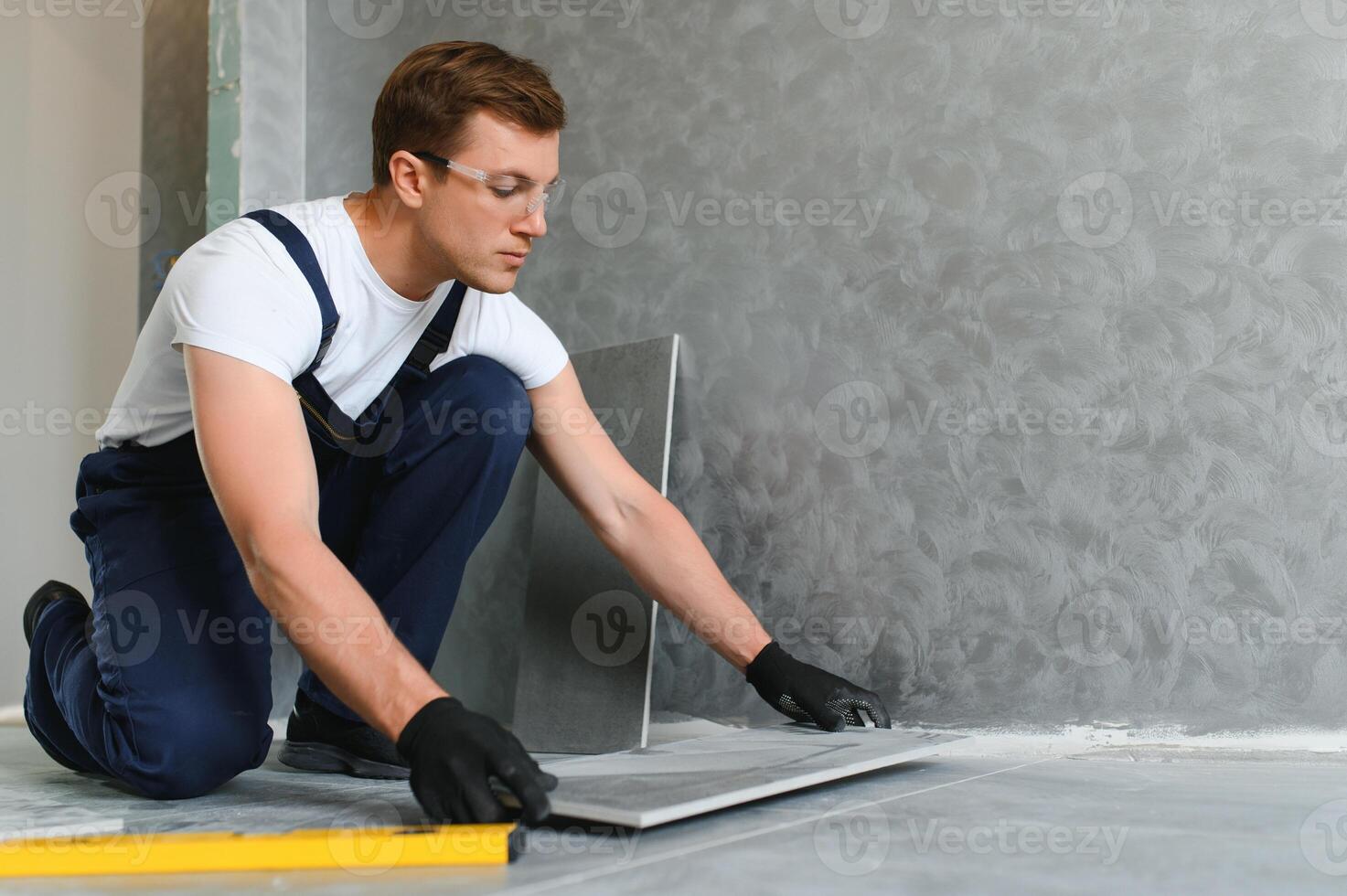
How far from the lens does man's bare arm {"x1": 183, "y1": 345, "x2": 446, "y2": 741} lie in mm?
1275

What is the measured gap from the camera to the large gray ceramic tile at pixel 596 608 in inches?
81.1

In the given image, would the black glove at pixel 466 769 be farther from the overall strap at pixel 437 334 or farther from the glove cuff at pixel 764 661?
the overall strap at pixel 437 334

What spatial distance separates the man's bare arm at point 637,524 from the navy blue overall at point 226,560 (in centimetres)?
7

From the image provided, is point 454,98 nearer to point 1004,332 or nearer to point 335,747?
point 1004,332

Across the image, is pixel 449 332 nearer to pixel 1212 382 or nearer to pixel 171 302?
pixel 171 302

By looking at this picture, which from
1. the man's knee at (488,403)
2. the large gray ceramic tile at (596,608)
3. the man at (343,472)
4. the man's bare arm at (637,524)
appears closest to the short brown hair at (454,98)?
the man at (343,472)

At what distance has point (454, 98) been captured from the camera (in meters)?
1.69

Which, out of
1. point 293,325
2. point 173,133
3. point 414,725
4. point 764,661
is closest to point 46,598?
point 293,325

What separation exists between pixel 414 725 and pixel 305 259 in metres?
0.73

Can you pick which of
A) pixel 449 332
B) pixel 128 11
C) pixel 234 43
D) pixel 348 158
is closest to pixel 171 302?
pixel 449 332

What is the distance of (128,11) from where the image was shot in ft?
11.0

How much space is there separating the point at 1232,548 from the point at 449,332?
4.28 feet

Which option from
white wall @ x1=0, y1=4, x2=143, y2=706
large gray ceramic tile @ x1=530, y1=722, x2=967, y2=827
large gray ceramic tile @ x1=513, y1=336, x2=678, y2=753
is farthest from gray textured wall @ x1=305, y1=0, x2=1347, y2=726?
white wall @ x1=0, y1=4, x2=143, y2=706

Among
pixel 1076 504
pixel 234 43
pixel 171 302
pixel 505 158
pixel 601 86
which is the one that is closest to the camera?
pixel 171 302
